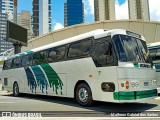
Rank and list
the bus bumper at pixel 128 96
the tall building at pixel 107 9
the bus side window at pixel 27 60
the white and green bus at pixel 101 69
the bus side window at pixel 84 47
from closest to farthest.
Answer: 1. the bus bumper at pixel 128 96
2. the white and green bus at pixel 101 69
3. the bus side window at pixel 84 47
4. the bus side window at pixel 27 60
5. the tall building at pixel 107 9

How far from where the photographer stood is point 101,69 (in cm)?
841

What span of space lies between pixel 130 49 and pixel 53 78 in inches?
185

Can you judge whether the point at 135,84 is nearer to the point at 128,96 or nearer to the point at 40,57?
the point at 128,96

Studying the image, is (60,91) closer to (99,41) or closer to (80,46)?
(80,46)

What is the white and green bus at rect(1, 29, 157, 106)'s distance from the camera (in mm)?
7777

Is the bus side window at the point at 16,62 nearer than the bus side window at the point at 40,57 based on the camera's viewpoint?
No

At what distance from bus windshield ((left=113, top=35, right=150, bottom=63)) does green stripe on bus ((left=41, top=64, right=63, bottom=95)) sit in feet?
13.0

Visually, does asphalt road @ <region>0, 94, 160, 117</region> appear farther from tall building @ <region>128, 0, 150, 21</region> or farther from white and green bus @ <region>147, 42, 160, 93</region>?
tall building @ <region>128, 0, 150, 21</region>

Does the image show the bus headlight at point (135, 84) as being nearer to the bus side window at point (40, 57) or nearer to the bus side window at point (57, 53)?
the bus side window at point (57, 53)

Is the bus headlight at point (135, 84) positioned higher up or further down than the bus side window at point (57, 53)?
further down

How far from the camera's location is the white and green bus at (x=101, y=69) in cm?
778

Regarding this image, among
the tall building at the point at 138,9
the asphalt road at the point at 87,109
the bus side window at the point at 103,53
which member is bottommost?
the asphalt road at the point at 87,109

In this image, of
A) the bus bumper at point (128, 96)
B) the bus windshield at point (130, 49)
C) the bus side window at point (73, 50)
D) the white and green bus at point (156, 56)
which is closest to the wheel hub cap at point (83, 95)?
the bus side window at point (73, 50)

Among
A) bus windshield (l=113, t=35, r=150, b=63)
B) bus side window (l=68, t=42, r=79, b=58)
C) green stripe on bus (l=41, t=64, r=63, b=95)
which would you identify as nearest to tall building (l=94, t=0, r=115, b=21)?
green stripe on bus (l=41, t=64, r=63, b=95)
